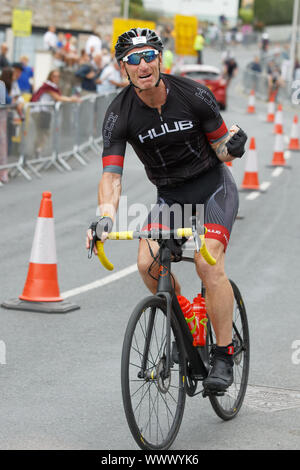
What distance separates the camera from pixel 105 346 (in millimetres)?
7469

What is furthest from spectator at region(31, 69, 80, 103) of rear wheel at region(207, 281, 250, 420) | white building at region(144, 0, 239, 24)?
white building at region(144, 0, 239, 24)

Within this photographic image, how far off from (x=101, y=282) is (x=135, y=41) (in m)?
4.95

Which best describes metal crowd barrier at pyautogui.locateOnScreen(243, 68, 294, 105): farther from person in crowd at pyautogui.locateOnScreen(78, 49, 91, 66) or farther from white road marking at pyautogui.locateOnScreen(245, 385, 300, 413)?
white road marking at pyautogui.locateOnScreen(245, 385, 300, 413)

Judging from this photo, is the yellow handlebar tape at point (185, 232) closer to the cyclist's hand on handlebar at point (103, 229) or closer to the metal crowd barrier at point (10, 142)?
the cyclist's hand on handlebar at point (103, 229)

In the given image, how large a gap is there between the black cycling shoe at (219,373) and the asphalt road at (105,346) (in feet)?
0.91

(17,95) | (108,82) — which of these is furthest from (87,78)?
(17,95)

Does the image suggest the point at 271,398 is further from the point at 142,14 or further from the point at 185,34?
the point at 142,14

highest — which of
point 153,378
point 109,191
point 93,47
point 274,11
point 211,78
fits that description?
point 274,11

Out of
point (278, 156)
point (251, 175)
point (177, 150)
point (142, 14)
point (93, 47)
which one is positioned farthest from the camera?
point (142, 14)

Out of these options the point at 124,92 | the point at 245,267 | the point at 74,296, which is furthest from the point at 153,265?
the point at 245,267

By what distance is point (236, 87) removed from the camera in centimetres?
5719

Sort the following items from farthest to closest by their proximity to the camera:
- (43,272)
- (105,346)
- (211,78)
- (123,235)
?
(211,78)
(43,272)
(105,346)
(123,235)

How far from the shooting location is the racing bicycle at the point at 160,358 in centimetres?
481

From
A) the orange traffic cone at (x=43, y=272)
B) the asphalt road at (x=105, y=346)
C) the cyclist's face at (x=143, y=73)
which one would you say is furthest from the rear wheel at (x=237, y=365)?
the orange traffic cone at (x=43, y=272)
